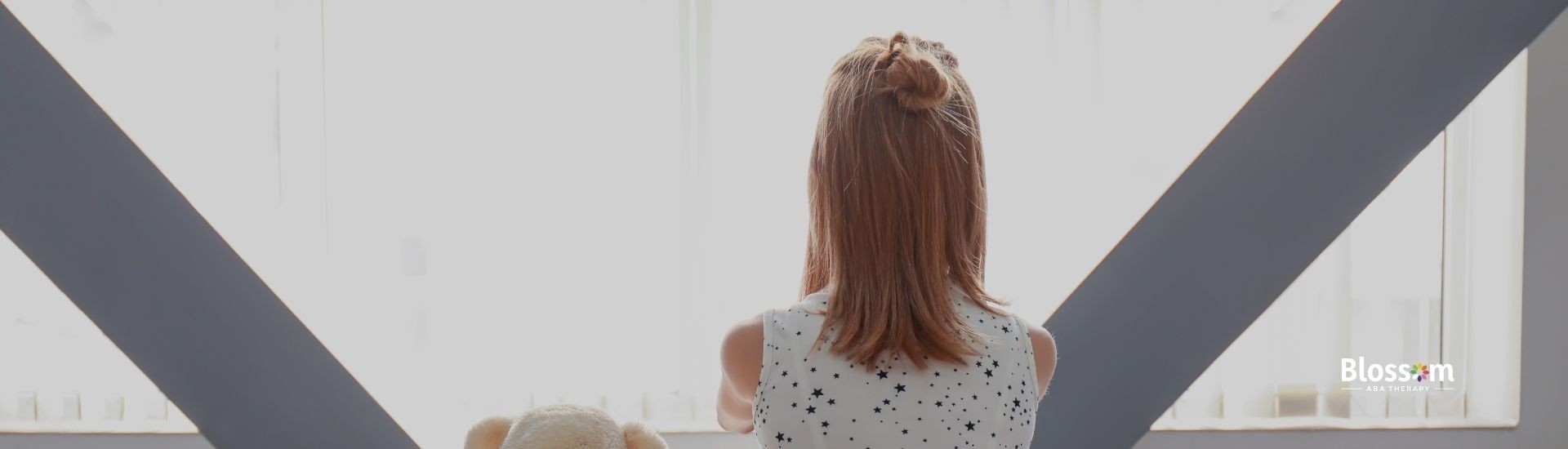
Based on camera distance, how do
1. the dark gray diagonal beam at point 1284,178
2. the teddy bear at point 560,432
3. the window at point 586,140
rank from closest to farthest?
the teddy bear at point 560,432 < the dark gray diagonal beam at point 1284,178 < the window at point 586,140

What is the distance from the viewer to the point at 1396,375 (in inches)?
65.0

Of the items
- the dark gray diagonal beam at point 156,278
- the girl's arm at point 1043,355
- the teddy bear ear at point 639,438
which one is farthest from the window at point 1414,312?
the dark gray diagonal beam at point 156,278

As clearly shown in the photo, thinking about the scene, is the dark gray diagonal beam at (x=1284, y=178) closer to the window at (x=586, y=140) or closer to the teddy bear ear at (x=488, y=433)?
the teddy bear ear at (x=488, y=433)

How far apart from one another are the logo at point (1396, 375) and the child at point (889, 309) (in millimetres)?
1362

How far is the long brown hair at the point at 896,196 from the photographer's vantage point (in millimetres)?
645

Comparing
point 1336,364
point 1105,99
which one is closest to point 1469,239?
point 1336,364

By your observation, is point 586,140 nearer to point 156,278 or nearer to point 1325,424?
point 156,278

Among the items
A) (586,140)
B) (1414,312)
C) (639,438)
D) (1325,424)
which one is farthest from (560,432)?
(1414,312)

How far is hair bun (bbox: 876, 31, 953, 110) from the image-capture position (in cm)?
63

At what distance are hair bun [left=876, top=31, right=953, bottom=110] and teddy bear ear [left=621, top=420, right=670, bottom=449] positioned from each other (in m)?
0.32

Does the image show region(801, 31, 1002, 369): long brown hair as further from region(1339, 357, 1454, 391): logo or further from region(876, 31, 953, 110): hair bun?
region(1339, 357, 1454, 391): logo

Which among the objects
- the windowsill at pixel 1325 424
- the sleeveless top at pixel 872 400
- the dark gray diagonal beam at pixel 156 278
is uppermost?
the dark gray diagonal beam at pixel 156 278

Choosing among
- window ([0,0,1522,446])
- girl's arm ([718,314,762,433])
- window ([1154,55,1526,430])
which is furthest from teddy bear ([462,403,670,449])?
window ([1154,55,1526,430])

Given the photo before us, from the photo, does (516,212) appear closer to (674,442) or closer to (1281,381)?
(674,442)
